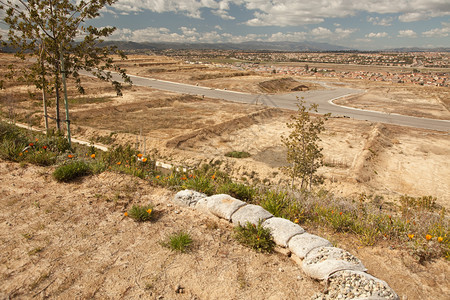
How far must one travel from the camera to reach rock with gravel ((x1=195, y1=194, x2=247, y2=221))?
5.23 metres

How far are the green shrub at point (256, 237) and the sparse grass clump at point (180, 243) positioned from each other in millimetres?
836

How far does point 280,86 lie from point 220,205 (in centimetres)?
5122

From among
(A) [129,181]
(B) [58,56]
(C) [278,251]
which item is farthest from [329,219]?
(B) [58,56]

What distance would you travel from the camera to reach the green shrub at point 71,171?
6555mm

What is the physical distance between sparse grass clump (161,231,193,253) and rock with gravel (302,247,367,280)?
1.82 metres

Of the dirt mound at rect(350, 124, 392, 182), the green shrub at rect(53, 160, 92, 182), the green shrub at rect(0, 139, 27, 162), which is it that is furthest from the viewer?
the dirt mound at rect(350, 124, 392, 182)

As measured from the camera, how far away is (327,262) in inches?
148

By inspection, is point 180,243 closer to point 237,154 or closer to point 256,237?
point 256,237

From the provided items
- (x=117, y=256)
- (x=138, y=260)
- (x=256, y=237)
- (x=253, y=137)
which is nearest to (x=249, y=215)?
(x=256, y=237)

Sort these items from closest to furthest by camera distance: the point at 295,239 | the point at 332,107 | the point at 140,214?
the point at 295,239
the point at 140,214
the point at 332,107

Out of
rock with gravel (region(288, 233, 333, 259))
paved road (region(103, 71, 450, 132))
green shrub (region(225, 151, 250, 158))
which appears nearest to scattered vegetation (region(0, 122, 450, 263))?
rock with gravel (region(288, 233, 333, 259))

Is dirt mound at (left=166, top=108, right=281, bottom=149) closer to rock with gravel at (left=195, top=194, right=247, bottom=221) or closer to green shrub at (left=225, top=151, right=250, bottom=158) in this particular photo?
green shrub at (left=225, top=151, right=250, bottom=158)

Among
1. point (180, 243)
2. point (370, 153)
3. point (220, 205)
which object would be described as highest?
point (220, 205)

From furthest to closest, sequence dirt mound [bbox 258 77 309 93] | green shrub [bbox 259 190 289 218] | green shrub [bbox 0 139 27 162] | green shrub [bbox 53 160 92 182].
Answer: dirt mound [bbox 258 77 309 93], green shrub [bbox 0 139 27 162], green shrub [bbox 53 160 92 182], green shrub [bbox 259 190 289 218]
